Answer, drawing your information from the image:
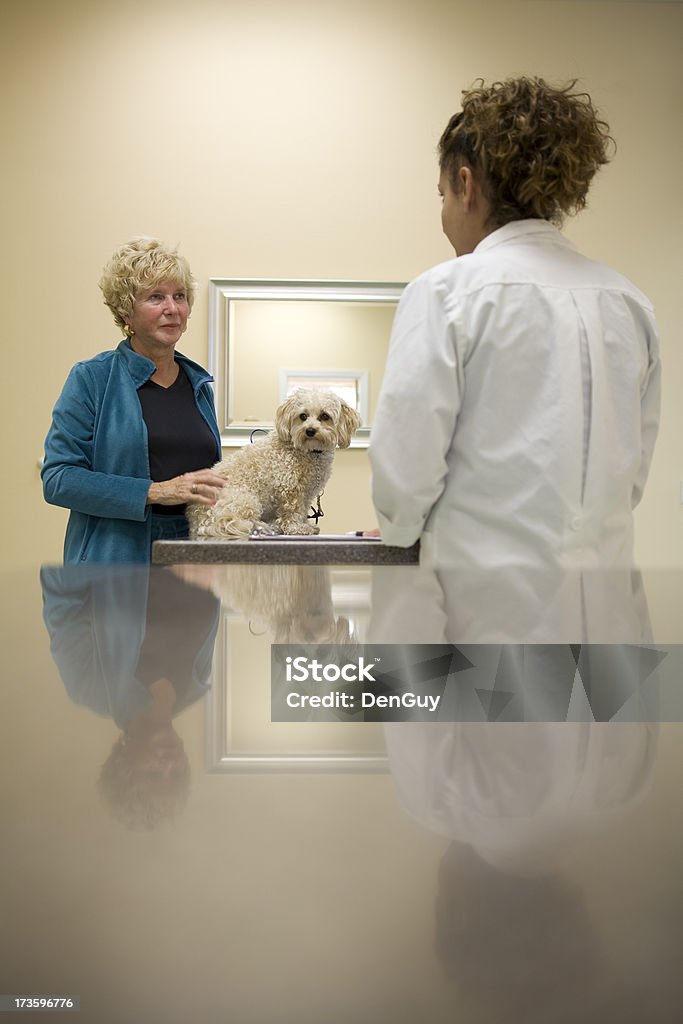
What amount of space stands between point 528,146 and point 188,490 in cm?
104

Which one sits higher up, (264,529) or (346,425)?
(346,425)

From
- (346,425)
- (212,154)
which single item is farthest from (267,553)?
(212,154)

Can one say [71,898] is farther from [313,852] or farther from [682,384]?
[682,384]

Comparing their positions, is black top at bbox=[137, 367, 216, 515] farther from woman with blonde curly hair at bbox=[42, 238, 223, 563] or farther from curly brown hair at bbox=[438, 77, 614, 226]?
curly brown hair at bbox=[438, 77, 614, 226]

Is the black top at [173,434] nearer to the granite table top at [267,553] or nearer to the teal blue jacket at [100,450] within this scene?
the teal blue jacket at [100,450]

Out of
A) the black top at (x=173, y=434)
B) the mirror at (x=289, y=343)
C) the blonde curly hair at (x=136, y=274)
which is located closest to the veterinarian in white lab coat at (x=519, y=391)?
the black top at (x=173, y=434)

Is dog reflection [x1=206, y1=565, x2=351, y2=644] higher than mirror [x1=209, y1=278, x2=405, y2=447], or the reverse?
mirror [x1=209, y1=278, x2=405, y2=447]

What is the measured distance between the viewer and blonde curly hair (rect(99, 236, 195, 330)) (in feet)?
7.15

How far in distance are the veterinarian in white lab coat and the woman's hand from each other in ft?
2.73

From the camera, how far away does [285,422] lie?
91.0 inches

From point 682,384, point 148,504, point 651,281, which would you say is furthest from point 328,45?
point 148,504

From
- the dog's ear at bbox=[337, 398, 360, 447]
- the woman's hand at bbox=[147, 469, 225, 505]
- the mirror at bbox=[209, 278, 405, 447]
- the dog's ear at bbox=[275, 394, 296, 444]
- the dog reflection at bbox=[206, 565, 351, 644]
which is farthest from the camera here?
the mirror at bbox=[209, 278, 405, 447]

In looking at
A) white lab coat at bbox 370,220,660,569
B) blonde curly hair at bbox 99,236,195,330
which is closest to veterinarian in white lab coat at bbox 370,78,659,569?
white lab coat at bbox 370,220,660,569

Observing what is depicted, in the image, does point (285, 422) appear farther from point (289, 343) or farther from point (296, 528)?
point (289, 343)
